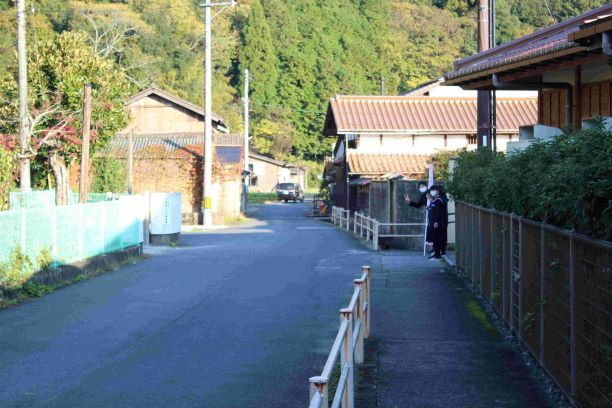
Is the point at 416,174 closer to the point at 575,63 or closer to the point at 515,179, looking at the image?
the point at 575,63


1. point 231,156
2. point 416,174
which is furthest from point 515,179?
point 231,156

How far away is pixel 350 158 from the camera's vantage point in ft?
144

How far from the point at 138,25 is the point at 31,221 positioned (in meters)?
54.5

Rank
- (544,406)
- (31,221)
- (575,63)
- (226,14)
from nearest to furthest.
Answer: (544,406) → (575,63) → (31,221) → (226,14)

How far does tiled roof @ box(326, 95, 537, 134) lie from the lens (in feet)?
145

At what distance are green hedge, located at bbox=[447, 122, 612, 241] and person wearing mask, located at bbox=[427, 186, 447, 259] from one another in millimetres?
8864

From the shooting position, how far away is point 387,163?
43.8 metres

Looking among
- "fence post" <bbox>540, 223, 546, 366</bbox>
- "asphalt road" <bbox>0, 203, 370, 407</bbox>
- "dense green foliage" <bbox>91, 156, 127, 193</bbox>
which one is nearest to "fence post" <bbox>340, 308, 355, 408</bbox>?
"asphalt road" <bbox>0, 203, 370, 407</bbox>

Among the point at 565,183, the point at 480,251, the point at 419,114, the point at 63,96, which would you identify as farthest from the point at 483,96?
the point at 419,114

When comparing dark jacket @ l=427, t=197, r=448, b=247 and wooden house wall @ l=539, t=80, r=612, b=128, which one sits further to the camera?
dark jacket @ l=427, t=197, r=448, b=247

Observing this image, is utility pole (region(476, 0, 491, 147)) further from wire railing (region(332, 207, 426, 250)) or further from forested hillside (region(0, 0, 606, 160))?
forested hillside (region(0, 0, 606, 160))

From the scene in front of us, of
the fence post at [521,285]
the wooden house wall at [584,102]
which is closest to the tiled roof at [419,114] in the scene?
the wooden house wall at [584,102]

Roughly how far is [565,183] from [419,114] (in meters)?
39.6

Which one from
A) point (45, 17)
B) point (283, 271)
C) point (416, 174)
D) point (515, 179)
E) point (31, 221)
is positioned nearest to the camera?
point (515, 179)
